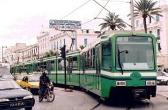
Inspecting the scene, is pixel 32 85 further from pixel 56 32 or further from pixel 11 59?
pixel 11 59

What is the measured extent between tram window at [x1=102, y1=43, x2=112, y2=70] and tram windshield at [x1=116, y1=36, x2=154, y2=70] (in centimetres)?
45

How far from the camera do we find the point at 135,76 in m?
19.0

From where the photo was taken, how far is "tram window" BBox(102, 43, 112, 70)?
1959cm

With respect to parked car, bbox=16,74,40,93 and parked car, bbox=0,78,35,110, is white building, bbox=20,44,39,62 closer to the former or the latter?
parked car, bbox=16,74,40,93

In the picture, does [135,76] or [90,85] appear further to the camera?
[90,85]

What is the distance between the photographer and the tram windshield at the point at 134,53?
19.3 meters

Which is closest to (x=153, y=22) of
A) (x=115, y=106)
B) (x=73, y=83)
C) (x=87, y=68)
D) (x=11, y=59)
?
(x=73, y=83)

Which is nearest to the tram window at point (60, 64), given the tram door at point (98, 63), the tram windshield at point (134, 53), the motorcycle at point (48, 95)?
the motorcycle at point (48, 95)

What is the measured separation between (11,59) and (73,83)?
15343 cm

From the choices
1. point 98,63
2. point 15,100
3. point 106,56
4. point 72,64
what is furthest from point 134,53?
point 72,64

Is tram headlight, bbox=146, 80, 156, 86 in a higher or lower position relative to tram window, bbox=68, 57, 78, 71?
lower

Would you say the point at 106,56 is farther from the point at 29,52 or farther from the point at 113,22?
the point at 29,52

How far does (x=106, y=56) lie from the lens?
20.0m

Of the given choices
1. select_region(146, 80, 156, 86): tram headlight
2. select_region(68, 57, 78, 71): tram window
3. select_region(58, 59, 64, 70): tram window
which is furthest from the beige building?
select_region(146, 80, 156, 86): tram headlight
